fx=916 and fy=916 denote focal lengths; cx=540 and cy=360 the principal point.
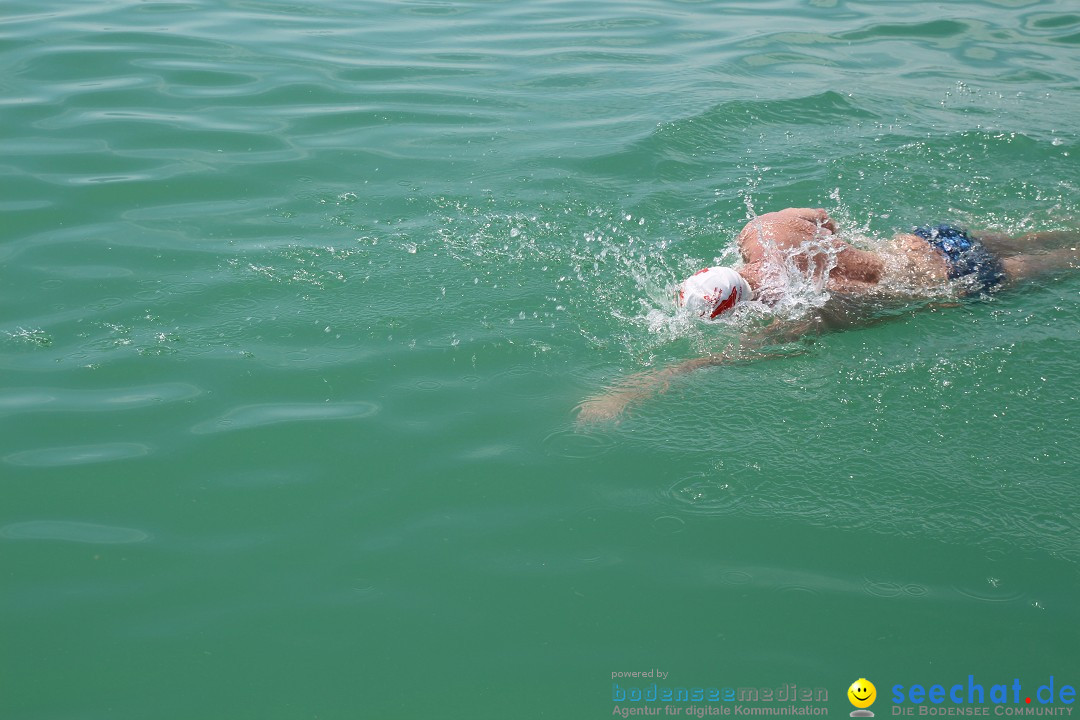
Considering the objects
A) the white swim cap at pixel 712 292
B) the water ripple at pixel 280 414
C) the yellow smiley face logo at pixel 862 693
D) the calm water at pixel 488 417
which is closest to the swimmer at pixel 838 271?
the white swim cap at pixel 712 292

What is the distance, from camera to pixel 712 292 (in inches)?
212

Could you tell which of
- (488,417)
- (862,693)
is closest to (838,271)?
(488,417)

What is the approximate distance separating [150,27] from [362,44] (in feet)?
8.33

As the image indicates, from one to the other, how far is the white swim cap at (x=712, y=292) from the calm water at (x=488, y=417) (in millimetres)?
176

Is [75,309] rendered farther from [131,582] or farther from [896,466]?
[896,466]

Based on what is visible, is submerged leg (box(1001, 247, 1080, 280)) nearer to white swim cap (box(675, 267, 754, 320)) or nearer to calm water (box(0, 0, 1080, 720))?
calm water (box(0, 0, 1080, 720))

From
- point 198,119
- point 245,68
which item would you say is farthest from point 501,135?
point 245,68

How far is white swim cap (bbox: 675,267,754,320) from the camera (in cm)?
538

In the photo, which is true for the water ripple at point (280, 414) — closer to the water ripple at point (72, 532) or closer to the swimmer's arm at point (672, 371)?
the water ripple at point (72, 532)

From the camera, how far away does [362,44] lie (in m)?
10.8

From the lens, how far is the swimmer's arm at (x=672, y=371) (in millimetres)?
4734

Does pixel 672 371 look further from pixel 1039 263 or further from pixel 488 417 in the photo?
pixel 1039 263

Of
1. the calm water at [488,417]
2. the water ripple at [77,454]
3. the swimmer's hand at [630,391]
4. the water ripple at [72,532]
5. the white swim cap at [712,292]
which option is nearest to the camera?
the calm water at [488,417]

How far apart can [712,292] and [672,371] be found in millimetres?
614
